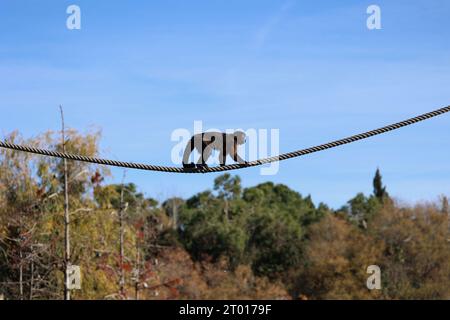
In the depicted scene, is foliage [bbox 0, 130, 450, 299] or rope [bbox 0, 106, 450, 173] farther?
foliage [bbox 0, 130, 450, 299]

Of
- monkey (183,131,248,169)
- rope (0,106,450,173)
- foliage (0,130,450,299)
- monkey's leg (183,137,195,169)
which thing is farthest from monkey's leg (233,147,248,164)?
foliage (0,130,450,299)

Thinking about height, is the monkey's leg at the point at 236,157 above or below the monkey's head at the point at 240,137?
below

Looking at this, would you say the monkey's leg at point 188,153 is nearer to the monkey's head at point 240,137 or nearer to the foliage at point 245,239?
the monkey's head at point 240,137

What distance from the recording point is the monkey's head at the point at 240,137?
16.9 ft

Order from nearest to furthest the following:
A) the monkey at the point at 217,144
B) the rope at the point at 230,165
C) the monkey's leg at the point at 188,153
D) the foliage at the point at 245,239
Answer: the rope at the point at 230,165, the monkey's leg at the point at 188,153, the monkey at the point at 217,144, the foliage at the point at 245,239

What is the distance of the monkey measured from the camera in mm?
4966

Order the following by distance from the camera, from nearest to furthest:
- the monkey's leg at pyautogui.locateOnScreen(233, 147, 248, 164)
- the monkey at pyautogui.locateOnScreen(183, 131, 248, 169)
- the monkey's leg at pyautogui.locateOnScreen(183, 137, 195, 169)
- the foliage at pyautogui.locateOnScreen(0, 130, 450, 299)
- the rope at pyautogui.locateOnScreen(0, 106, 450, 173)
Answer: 1. the rope at pyautogui.locateOnScreen(0, 106, 450, 173)
2. the monkey's leg at pyautogui.locateOnScreen(183, 137, 195, 169)
3. the monkey at pyautogui.locateOnScreen(183, 131, 248, 169)
4. the monkey's leg at pyautogui.locateOnScreen(233, 147, 248, 164)
5. the foliage at pyautogui.locateOnScreen(0, 130, 450, 299)

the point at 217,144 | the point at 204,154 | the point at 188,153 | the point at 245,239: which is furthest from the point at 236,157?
the point at 245,239

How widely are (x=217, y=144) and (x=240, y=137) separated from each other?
201 millimetres

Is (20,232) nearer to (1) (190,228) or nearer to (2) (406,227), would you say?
(1) (190,228)

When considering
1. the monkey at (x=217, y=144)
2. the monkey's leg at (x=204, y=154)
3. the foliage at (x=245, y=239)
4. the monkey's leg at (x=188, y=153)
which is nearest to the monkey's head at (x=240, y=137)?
the monkey at (x=217, y=144)

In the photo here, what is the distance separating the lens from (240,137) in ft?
17.0

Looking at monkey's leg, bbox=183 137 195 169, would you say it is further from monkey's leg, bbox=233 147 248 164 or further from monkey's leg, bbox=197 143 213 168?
monkey's leg, bbox=233 147 248 164

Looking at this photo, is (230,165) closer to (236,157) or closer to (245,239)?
(236,157)
